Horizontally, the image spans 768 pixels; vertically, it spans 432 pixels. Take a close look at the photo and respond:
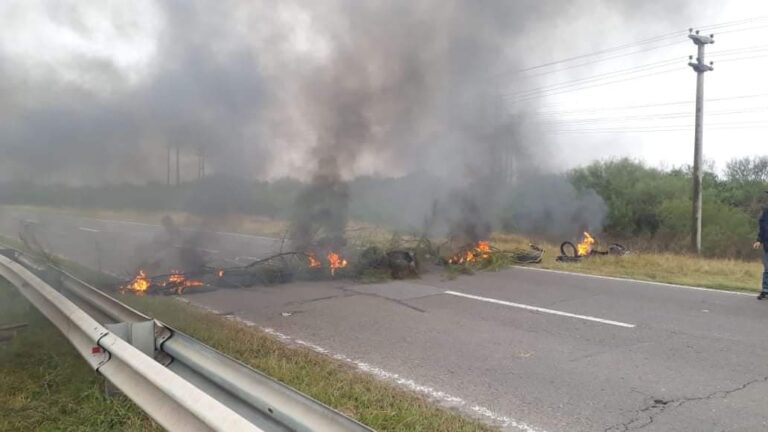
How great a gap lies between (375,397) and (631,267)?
8164 mm

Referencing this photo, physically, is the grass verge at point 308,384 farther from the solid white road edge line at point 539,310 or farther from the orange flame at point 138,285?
the solid white road edge line at point 539,310

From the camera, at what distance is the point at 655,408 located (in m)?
3.61

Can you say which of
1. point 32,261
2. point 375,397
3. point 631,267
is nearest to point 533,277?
point 631,267

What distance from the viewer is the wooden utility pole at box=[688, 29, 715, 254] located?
1491 cm

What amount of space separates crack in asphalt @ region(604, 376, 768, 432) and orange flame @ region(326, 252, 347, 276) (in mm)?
5672

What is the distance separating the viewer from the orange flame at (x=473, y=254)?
995 centimetres

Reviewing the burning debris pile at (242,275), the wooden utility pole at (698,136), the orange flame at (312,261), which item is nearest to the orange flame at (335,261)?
the burning debris pile at (242,275)

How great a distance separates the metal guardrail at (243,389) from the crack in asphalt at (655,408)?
6.90 ft

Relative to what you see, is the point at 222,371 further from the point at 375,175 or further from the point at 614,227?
the point at 614,227

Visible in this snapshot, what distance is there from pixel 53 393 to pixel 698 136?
15.9 m

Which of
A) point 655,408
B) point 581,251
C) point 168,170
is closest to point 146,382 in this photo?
point 655,408

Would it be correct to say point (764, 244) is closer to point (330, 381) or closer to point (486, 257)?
point (486, 257)

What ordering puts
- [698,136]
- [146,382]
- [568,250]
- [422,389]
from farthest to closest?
[698,136], [568,250], [422,389], [146,382]

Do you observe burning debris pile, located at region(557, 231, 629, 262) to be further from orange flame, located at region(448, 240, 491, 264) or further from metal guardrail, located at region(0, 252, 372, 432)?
metal guardrail, located at region(0, 252, 372, 432)
